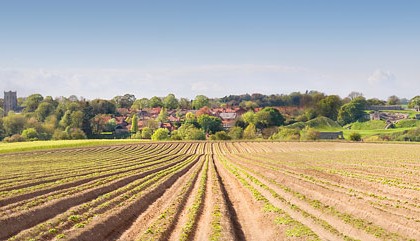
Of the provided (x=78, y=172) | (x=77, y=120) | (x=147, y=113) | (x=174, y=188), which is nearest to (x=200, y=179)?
(x=174, y=188)

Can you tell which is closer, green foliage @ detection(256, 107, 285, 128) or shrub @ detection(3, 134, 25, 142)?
shrub @ detection(3, 134, 25, 142)

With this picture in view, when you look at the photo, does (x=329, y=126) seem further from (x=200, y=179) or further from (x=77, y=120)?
(x=200, y=179)

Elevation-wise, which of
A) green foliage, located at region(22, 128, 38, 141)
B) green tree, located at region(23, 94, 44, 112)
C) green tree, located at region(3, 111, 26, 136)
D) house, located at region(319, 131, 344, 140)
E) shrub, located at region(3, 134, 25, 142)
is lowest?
house, located at region(319, 131, 344, 140)

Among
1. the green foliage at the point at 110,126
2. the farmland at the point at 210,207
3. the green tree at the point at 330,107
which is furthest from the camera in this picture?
the green tree at the point at 330,107

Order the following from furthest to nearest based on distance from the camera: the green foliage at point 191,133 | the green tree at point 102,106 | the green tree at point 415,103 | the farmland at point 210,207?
the green tree at point 415,103 < the green tree at point 102,106 < the green foliage at point 191,133 < the farmland at point 210,207

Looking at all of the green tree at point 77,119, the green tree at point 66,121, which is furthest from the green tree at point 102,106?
the green tree at point 77,119

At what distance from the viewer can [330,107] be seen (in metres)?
165

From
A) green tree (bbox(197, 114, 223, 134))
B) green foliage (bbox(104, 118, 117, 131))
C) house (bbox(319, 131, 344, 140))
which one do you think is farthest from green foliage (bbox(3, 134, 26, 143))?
house (bbox(319, 131, 344, 140))

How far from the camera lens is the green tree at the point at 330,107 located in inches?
6432

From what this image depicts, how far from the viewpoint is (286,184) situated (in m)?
29.2

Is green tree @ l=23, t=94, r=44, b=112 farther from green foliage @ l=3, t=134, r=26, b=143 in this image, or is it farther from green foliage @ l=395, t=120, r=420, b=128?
green foliage @ l=395, t=120, r=420, b=128

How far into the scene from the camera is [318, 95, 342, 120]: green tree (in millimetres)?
163375

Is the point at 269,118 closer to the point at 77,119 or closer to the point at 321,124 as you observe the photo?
the point at 321,124

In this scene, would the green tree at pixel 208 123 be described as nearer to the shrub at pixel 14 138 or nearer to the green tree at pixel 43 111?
the shrub at pixel 14 138
